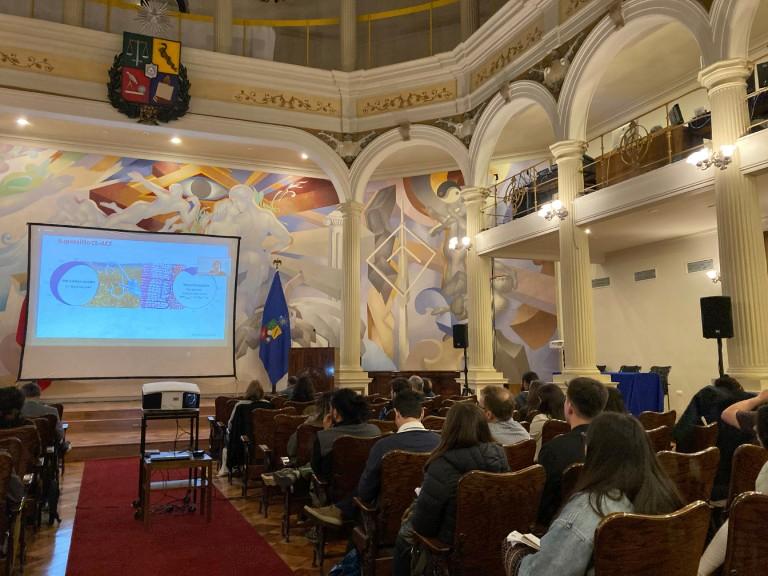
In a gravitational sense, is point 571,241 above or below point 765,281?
above

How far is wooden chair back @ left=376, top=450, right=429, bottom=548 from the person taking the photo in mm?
2998

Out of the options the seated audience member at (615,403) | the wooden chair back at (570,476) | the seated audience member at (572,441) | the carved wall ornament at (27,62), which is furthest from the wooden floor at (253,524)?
the carved wall ornament at (27,62)

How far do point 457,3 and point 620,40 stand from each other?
494cm

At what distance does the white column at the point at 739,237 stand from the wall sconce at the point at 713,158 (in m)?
0.06

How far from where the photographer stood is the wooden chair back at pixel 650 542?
1.53m

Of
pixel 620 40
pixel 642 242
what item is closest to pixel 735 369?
pixel 620 40

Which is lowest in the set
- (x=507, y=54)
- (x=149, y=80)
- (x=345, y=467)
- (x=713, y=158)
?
(x=345, y=467)

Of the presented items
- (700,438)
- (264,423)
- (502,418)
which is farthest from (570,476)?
(264,423)

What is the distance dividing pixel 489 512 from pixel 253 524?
314 centimetres

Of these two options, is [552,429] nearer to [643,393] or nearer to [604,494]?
[604,494]

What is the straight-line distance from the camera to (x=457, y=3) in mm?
11750

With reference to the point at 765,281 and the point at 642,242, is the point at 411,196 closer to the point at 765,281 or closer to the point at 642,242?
the point at 642,242

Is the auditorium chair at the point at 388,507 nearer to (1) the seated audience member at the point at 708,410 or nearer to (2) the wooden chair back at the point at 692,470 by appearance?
(2) the wooden chair back at the point at 692,470

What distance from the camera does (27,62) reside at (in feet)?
31.2
